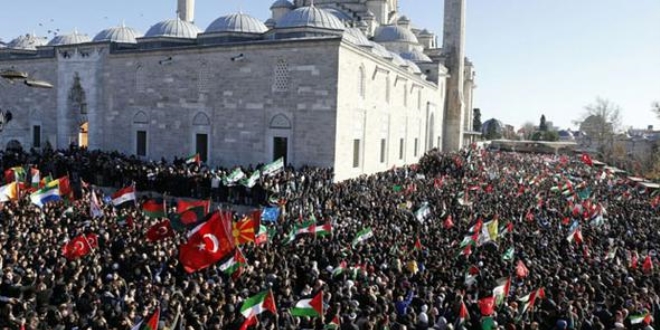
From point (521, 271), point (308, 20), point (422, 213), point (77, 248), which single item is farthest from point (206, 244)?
point (308, 20)

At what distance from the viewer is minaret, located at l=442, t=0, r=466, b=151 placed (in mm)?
42812

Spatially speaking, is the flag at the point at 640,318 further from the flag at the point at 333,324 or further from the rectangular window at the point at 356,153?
the rectangular window at the point at 356,153

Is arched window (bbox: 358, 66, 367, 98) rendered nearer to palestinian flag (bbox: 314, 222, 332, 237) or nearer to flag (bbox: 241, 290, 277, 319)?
palestinian flag (bbox: 314, 222, 332, 237)

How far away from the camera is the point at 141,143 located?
88.0ft

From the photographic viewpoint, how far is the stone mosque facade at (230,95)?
71.4ft

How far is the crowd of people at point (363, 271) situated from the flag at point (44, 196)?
1.08 feet

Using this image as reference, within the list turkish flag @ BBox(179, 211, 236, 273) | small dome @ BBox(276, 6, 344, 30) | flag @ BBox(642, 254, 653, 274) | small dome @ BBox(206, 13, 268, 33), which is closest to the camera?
turkish flag @ BBox(179, 211, 236, 273)

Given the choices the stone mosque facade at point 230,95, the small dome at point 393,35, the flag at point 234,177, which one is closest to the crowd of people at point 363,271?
the flag at point 234,177

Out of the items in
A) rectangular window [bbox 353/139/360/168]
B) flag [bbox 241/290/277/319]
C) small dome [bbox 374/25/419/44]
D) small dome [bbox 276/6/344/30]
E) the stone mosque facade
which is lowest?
flag [bbox 241/290/277/319]

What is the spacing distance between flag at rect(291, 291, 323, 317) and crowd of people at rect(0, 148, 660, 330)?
194 millimetres

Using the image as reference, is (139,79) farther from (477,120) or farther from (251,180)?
(477,120)

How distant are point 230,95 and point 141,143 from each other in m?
6.31

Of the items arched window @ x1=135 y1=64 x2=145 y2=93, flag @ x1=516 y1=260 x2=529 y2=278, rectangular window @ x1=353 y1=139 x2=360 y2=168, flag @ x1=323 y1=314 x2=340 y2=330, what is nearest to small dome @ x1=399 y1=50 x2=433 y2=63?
rectangular window @ x1=353 y1=139 x2=360 y2=168

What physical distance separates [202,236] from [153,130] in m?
19.4
